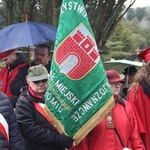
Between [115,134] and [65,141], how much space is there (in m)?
0.48

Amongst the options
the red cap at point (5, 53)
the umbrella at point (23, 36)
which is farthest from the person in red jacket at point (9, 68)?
the umbrella at point (23, 36)

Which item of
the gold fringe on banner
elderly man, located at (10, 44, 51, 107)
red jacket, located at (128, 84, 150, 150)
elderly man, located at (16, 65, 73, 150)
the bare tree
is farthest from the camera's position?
the bare tree

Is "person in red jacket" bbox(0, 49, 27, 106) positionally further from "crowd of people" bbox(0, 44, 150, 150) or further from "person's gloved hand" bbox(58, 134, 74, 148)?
"person's gloved hand" bbox(58, 134, 74, 148)

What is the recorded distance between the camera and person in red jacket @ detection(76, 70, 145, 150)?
10.7ft

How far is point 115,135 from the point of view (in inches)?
128

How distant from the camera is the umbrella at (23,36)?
4442 mm

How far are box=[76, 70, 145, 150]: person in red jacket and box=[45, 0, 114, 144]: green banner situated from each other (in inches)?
11.3

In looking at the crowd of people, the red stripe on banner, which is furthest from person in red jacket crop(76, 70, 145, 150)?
the red stripe on banner

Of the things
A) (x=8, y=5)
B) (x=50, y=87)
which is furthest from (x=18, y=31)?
(x=8, y=5)

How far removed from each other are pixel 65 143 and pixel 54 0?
4327mm

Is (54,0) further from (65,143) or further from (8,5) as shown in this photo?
(65,143)

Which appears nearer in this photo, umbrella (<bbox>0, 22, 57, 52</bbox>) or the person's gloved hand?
the person's gloved hand

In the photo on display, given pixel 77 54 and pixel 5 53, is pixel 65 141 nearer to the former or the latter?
pixel 77 54

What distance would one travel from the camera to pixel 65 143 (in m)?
3.07
